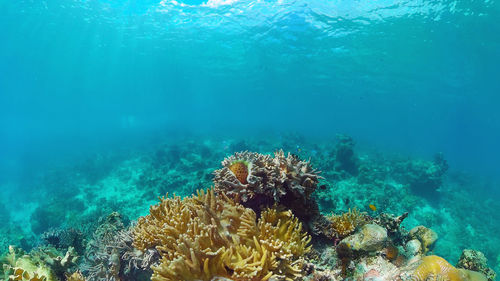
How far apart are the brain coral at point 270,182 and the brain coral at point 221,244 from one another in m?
0.29

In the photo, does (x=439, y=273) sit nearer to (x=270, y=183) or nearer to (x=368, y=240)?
(x=368, y=240)

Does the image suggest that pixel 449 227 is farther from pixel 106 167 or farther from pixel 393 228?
pixel 106 167

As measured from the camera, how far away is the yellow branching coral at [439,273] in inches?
125

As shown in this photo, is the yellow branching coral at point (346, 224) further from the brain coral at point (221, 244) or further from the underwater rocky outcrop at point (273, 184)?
the brain coral at point (221, 244)

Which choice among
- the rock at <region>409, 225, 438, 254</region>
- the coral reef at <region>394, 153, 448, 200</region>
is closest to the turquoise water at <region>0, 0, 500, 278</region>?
the coral reef at <region>394, 153, 448, 200</region>

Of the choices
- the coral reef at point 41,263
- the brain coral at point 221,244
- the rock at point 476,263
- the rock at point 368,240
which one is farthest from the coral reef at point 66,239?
the rock at point 476,263

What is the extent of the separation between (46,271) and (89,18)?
35164mm

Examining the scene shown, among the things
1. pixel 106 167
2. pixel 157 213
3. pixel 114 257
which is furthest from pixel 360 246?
pixel 106 167

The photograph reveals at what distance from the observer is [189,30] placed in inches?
1252

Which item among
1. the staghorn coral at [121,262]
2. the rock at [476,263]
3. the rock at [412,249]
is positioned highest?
the staghorn coral at [121,262]

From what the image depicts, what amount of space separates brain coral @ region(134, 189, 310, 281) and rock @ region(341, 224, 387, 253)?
3.52 feet

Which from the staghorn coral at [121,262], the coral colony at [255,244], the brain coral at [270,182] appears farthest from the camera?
the brain coral at [270,182]

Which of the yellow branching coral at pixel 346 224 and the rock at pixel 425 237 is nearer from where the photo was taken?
the yellow branching coral at pixel 346 224

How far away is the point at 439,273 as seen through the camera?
3.20m
